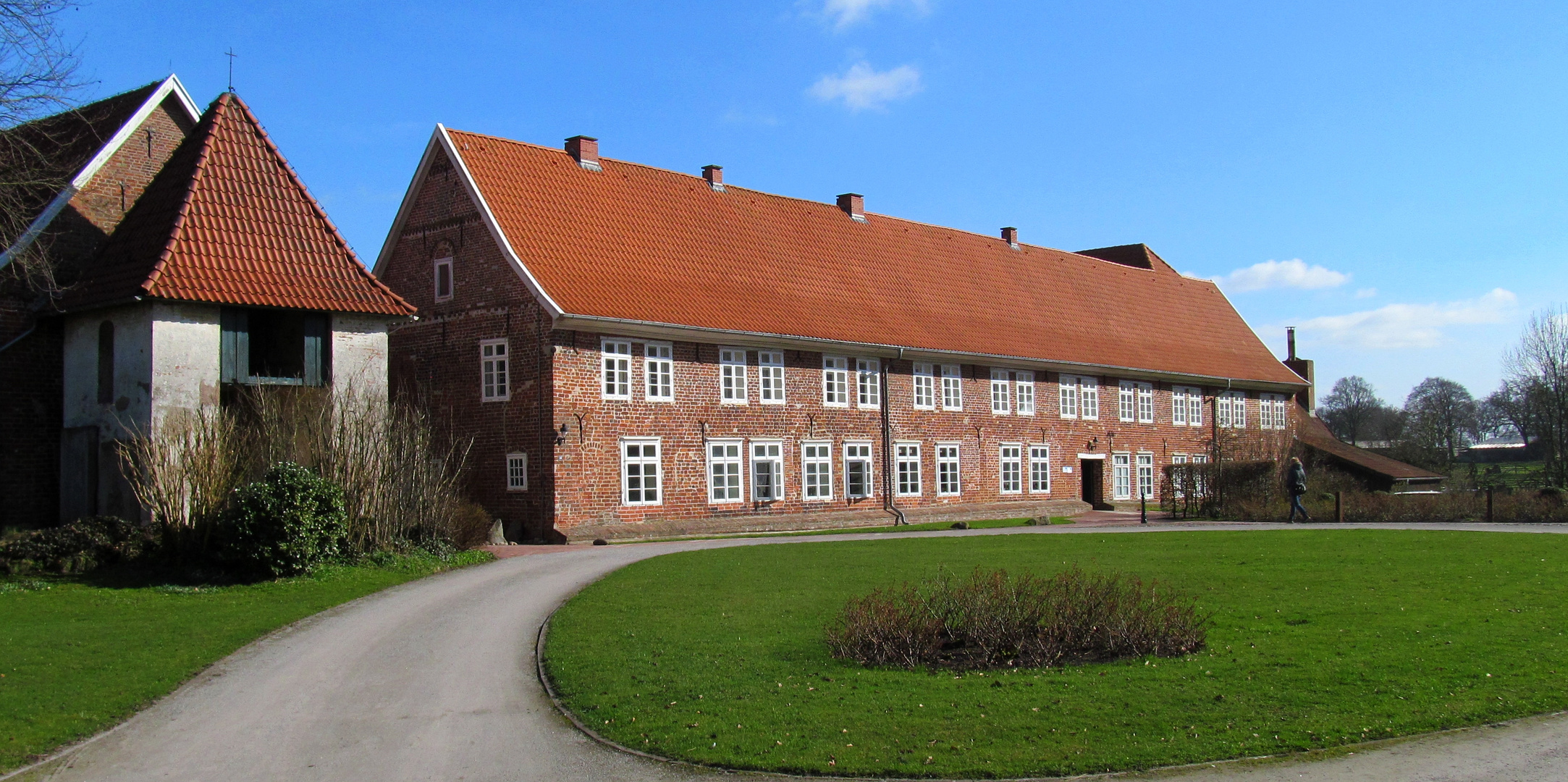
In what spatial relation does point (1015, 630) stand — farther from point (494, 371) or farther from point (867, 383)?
point (867, 383)

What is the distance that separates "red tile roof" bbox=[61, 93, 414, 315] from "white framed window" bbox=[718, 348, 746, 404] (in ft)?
29.6

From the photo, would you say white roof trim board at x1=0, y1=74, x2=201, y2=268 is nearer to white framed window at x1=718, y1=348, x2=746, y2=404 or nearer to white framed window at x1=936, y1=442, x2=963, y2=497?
white framed window at x1=718, y1=348, x2=746, y2=404

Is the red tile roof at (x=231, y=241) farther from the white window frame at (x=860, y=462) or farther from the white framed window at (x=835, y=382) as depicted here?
the white window frame at (x=860, y=462)

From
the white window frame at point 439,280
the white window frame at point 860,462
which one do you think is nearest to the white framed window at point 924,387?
the white window frame at point 860,462

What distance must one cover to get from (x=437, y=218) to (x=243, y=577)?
46.9 ft

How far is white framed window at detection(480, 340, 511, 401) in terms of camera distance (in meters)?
28.2

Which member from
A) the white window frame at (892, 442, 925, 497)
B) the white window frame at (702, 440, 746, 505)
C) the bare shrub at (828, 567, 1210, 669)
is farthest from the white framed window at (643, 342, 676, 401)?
the bare shrub at (828, 567, 1210, 669)

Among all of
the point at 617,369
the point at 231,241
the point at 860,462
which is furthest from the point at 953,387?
the point at 231,241

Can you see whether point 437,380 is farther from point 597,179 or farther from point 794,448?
point 794,448

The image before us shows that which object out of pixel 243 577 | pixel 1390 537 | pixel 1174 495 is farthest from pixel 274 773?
pixel 1174 495

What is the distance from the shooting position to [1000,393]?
128ft

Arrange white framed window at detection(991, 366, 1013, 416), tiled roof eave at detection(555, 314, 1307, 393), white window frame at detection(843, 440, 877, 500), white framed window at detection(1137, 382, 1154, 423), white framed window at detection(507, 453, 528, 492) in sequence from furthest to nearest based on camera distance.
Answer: white framed window at detection(1137, 382, 1154, 423), white framed window at detection(991, 366, 1013, 416), white window frame at detection(843, 440, 877, 500), tiled roof eave at detection(555, 314, 1307, 393), white framed window at detection(507, 453, 528, 492)

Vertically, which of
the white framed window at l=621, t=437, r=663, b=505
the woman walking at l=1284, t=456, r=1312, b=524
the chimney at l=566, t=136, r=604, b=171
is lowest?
the woman walking at l=1284, t=456, r=1312, b=524

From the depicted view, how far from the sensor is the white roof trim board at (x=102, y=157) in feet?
68.9
